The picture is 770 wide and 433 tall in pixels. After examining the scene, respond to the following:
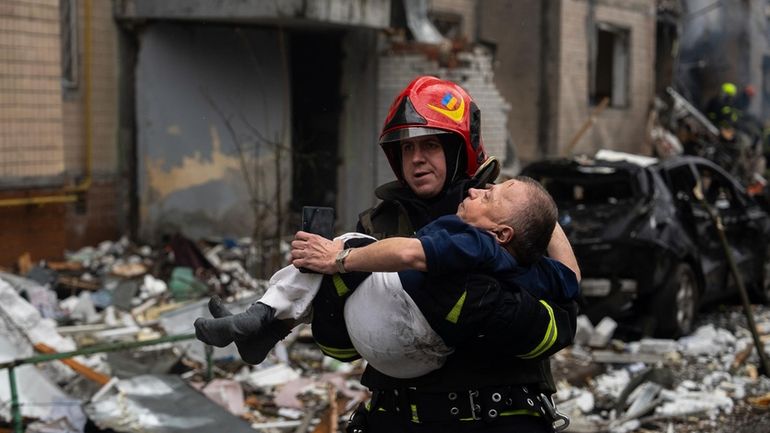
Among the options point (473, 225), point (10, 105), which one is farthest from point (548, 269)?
point (10, 105)

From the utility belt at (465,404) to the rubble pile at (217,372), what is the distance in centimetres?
302

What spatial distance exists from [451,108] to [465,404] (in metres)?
0.80

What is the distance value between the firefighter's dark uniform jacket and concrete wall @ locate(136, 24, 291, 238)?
317 inches

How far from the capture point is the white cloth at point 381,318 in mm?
2416

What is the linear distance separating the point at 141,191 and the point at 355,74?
10.4 ft

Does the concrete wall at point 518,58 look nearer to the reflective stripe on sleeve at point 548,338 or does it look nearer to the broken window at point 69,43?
the broken window at point 69,43

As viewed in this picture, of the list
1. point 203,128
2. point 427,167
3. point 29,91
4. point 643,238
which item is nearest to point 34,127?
point 29,91

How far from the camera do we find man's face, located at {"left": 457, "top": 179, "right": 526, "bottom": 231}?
247cm

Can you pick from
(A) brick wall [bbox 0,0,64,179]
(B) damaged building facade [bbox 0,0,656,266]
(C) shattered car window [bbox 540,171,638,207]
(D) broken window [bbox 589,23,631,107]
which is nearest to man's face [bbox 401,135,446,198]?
(B) damaged building facade [bbox 0,0,656,266]

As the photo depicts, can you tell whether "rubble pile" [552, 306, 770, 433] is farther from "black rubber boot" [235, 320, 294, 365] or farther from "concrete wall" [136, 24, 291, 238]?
"concrete wall" [136, 24, 291, 238]

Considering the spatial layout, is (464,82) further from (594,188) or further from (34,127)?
(34,127)

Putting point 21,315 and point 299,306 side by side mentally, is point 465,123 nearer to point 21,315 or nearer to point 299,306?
point 299,306

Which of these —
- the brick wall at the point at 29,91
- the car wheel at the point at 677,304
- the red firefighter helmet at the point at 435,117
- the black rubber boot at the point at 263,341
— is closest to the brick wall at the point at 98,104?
the brick wall at the point at 29,91

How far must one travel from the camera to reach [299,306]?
252cm
